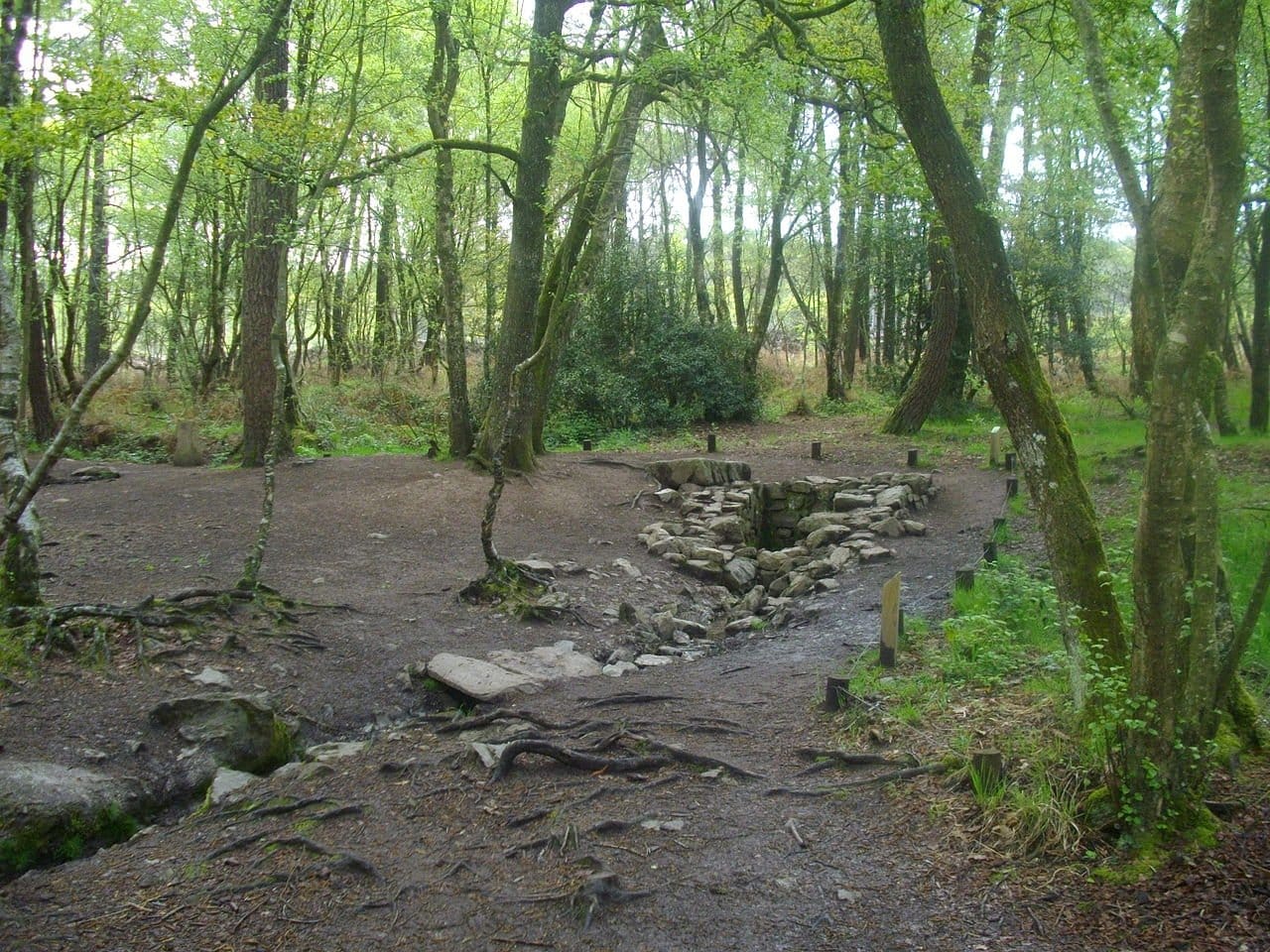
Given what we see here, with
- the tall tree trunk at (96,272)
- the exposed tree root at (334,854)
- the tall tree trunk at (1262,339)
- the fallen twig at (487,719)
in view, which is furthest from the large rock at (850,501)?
the tall tree trunk at (96,272)

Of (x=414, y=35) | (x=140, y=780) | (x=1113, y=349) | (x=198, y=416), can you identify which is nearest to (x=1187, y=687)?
(x=140, y=780)

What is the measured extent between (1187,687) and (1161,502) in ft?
2.30

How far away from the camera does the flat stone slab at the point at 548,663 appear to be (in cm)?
687

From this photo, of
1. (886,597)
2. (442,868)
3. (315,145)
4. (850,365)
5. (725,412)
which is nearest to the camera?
(442,868)

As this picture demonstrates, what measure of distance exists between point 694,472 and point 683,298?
32.2 ft

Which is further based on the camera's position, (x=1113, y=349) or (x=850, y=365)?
(x=1113, y=349)

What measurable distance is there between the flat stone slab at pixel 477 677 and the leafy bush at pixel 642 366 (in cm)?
1129

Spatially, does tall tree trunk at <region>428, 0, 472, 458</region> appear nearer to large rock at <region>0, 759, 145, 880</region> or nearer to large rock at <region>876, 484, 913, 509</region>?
large rock at <region>876, 484, 913, 509</region>

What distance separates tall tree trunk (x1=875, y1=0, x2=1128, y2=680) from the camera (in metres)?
4.13

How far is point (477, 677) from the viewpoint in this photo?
259 inches

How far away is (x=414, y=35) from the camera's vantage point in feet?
65.3

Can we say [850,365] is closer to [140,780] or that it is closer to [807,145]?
[807,145]

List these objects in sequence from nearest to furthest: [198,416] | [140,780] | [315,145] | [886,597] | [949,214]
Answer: [949,214]
[140,780]
[886,597]
[315,145]
[198,416]

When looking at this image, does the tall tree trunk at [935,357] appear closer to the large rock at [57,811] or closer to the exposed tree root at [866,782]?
the exposed tree root at [866,782]
